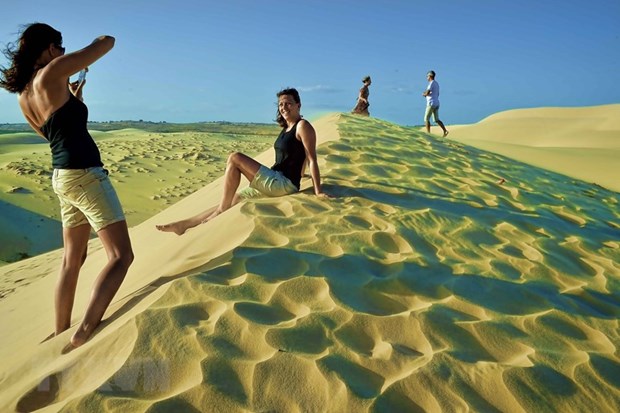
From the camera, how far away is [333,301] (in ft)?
8.96

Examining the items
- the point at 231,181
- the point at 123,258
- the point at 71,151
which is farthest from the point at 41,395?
the point at 231,181

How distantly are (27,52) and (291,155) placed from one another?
8.39 ft

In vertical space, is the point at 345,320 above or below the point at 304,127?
below

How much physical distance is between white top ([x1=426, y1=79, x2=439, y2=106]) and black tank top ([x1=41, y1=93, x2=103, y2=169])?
11.1 meters

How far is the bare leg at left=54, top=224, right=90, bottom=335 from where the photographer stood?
2.91 metres

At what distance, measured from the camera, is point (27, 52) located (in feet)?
8.55

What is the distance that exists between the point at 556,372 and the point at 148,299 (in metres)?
2.13

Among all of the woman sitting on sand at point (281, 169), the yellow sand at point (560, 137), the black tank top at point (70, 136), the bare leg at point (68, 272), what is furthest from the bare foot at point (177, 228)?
the yellow sand at point (560, 137)

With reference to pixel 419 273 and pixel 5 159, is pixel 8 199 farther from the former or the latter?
pixel 419 273

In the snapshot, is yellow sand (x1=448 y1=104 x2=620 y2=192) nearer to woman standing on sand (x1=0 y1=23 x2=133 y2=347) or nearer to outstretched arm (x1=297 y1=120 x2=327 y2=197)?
outstretched arm (x1=297 y1=120 x2=327 y2=197)

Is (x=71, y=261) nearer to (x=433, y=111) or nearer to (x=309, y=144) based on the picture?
(x=309, y=144)

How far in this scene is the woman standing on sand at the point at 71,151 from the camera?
8.42ft

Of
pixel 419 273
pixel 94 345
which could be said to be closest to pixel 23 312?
pixel 94 345

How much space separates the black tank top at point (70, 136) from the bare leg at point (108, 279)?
409 mm
